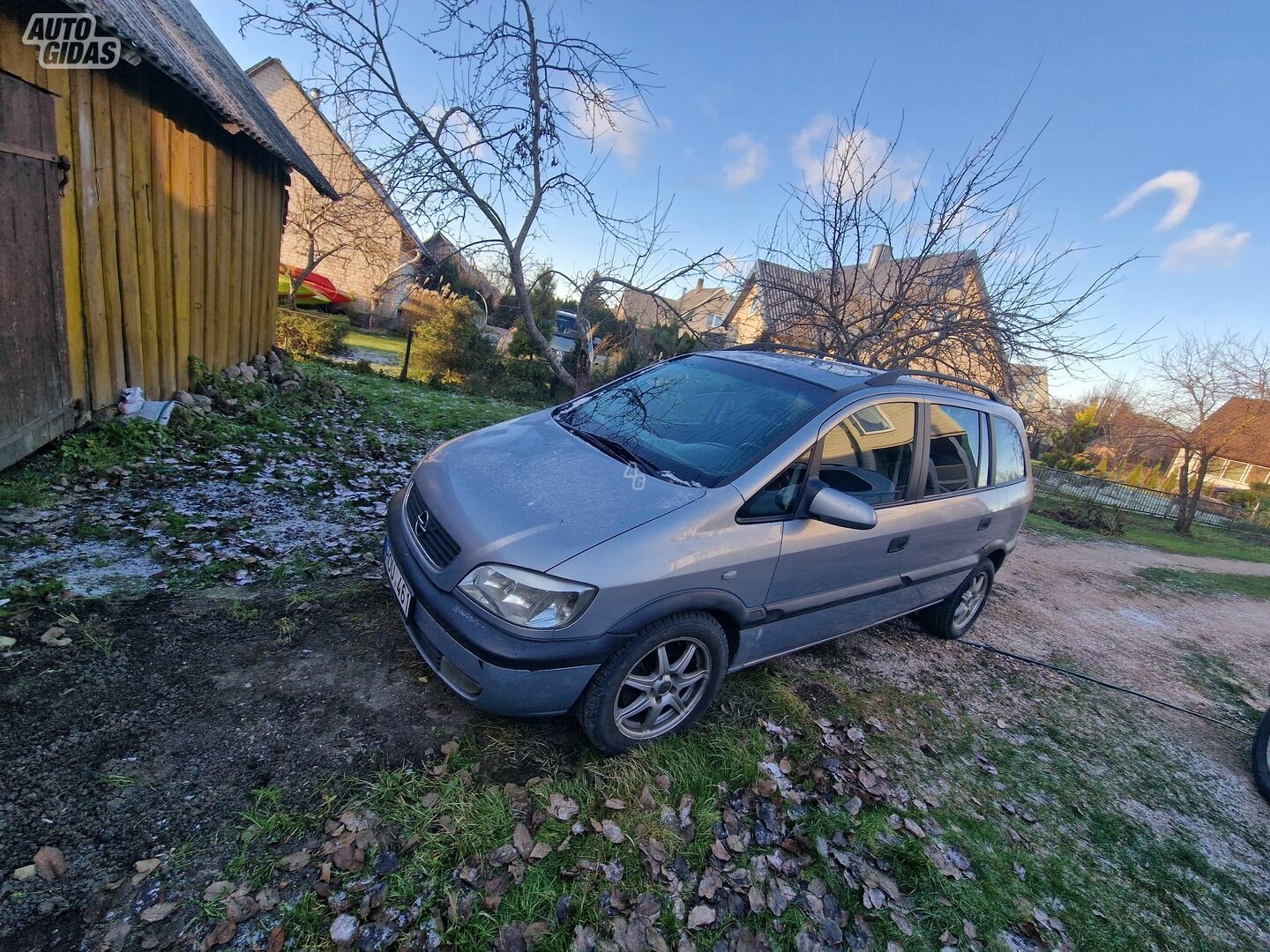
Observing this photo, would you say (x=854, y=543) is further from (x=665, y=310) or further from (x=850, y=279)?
(x=850, y=279)

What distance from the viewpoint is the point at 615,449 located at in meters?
2.95

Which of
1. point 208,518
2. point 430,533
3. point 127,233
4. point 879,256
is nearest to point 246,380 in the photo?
point 127,233

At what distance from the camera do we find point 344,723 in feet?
8.04

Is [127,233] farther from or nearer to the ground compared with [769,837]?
farther from the ground

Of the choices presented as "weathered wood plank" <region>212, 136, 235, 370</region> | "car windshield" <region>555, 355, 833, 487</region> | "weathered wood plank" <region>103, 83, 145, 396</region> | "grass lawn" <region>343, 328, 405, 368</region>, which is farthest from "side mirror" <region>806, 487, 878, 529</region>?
"grass lawn" <region>343, 328, 405, 368</region>

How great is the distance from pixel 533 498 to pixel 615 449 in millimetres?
646

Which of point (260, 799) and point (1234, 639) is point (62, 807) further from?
point (1234, 639)

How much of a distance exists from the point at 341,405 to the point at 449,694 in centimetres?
659

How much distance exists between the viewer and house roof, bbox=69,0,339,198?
4.15 metres

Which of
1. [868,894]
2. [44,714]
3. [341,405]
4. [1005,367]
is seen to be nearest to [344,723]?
[44,714]

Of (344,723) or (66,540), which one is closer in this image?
(344,723)

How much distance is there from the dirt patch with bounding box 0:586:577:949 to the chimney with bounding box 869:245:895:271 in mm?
7317

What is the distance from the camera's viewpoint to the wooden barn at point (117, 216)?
383 cm

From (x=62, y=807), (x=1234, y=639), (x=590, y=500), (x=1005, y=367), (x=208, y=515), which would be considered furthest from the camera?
(x=1005, y=367)
